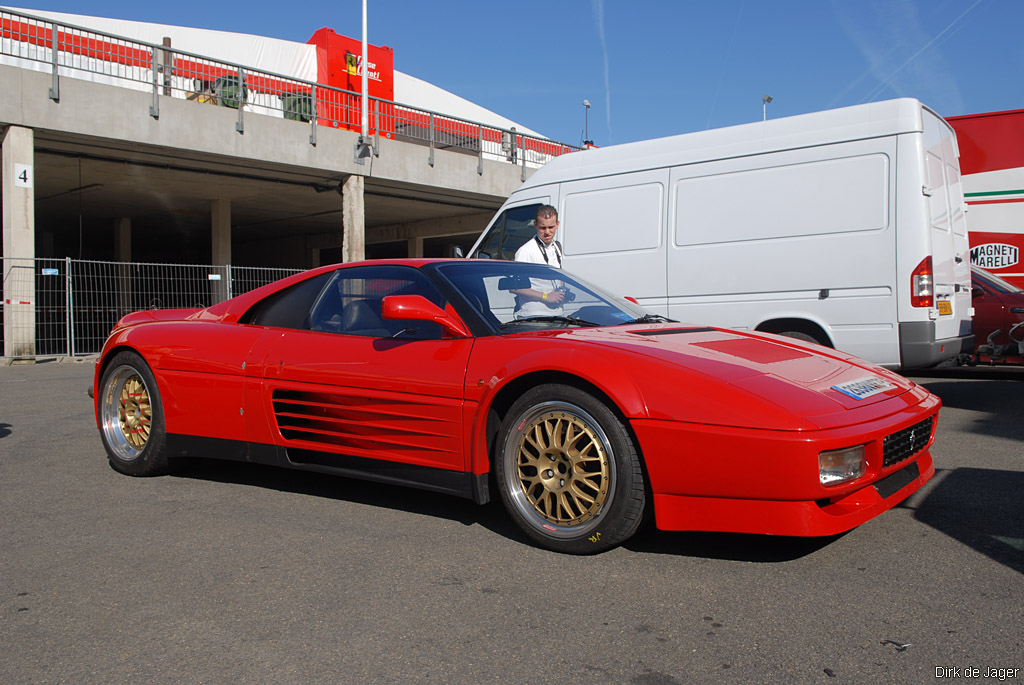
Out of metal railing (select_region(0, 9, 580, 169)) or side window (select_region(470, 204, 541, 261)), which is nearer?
side window (select_region(470, 204, 541, 261))

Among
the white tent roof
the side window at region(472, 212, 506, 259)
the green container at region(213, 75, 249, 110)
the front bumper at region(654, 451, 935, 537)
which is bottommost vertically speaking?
the front bumper at region(654, 451, 935, 537)

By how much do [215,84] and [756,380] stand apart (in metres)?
16.7

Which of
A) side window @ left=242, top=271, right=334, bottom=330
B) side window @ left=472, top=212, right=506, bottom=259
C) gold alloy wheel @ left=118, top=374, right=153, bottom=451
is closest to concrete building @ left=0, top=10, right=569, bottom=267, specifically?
side window @ left=472, top=212, right=506, bottom=259

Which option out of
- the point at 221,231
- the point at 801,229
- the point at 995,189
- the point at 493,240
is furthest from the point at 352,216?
the point at 801,229

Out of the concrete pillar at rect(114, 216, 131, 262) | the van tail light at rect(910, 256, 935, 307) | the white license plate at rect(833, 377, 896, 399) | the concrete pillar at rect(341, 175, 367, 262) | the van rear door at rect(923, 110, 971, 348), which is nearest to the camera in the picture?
the white license plate at rect(833, 377, 896, 399)

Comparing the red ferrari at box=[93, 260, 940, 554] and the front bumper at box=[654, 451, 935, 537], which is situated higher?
the red ferrari at box=[93, 260, 940, 554]

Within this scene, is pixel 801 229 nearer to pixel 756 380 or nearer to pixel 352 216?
pixel 756 380

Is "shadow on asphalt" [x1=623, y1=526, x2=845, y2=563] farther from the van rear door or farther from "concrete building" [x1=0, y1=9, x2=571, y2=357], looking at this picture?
"concrete building" [x1=0, y1=9, x2=571, y2=357]

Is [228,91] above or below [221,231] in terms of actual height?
above

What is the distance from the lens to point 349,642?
239cm

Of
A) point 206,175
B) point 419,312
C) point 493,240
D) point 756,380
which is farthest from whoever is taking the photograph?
point 206,175

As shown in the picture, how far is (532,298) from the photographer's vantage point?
12.9 feet

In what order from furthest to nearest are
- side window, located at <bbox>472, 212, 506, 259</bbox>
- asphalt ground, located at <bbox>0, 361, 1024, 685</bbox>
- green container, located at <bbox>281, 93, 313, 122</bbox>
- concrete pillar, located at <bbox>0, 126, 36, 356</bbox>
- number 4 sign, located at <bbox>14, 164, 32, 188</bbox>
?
green container, located at <bbox>281, 93, 313, 122</bbox>, number 4 sign, located at <bbox>14, 164, 32, 188</bbox>, concrete pillar, located at <bbox>0, 126, 36, 356</bbox>, side window, located at <bbox>472, 212, 506, 259</bbox>, asphalt ground, located at <bbox>0, 361, 1024, 685</bbox>

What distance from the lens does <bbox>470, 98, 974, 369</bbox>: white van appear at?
6.15 metres
